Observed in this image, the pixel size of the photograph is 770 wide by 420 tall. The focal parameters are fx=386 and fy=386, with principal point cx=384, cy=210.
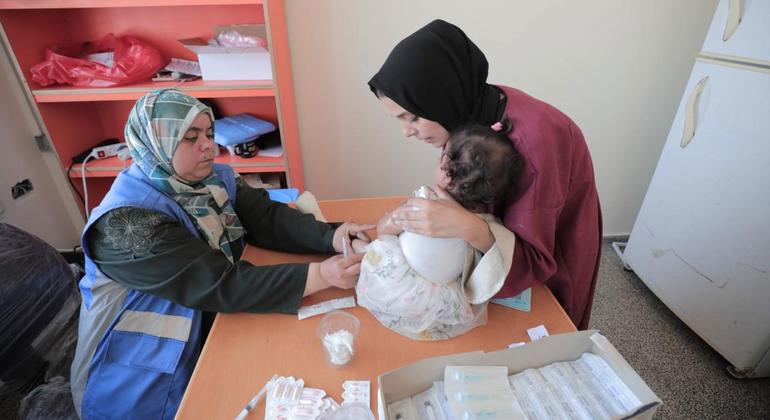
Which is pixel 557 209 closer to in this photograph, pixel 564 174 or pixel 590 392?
pixel 564 174

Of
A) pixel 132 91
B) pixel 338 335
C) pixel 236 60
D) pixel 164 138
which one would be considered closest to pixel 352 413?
pixel 338 335

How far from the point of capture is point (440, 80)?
0.93 meters

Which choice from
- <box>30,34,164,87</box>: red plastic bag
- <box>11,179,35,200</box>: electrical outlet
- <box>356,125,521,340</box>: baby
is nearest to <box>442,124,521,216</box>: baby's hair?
<box>356,125,521,340</box>: baby

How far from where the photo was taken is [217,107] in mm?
2287

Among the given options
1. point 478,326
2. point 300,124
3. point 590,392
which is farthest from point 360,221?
point 300,124

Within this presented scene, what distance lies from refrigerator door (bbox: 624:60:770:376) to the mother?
3.75ft

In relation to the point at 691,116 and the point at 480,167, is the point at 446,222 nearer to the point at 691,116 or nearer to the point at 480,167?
the point at 480,167

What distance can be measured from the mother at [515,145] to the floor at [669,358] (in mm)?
1196

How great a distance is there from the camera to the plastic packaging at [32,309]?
1044 mm

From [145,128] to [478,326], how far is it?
1.02 meters

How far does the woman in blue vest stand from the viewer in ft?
3.12

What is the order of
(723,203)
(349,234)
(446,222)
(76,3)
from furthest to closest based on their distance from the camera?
(723,203) → (76,3) → (349,234) → (446,222)

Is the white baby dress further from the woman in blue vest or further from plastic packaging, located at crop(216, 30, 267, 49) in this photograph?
plastic packaging, located at crop(216, 30, 267, 49)

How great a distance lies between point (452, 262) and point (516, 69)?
1.71 meters
